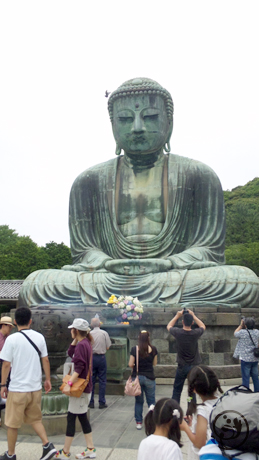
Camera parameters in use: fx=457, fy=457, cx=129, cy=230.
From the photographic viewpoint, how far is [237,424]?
1.77 meters

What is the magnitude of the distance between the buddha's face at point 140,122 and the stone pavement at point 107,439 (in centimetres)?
664

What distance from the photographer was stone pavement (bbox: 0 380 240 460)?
3873mm

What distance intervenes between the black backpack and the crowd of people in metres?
0.01

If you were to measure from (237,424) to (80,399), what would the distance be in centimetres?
236

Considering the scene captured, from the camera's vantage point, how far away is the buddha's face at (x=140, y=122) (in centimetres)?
1066

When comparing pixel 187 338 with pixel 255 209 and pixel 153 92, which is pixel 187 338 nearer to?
pixel 153 92

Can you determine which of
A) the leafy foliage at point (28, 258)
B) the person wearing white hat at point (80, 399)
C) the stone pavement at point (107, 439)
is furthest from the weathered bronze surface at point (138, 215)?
the leafy foliage at point (28, 258)

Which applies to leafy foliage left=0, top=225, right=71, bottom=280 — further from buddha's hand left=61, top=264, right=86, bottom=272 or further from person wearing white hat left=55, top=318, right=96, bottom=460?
person wearing white hat left=55, top=318, right=96, bottom=460

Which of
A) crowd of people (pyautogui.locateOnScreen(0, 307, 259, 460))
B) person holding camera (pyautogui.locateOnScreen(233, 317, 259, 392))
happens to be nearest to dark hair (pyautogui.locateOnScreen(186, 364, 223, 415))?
crowd of people (pyautogui.locateOnScreen(0, 307, 259, 460))

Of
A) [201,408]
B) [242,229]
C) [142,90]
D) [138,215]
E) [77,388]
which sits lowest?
[77,388]

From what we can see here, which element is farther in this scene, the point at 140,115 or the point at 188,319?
the point at 140,115

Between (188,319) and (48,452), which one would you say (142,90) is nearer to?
(188,319)

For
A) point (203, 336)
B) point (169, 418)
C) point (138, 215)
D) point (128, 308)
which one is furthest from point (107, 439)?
point (138, 215)

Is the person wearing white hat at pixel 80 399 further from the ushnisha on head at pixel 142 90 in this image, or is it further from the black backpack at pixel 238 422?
the ushnisha on head at pixel 142 90
